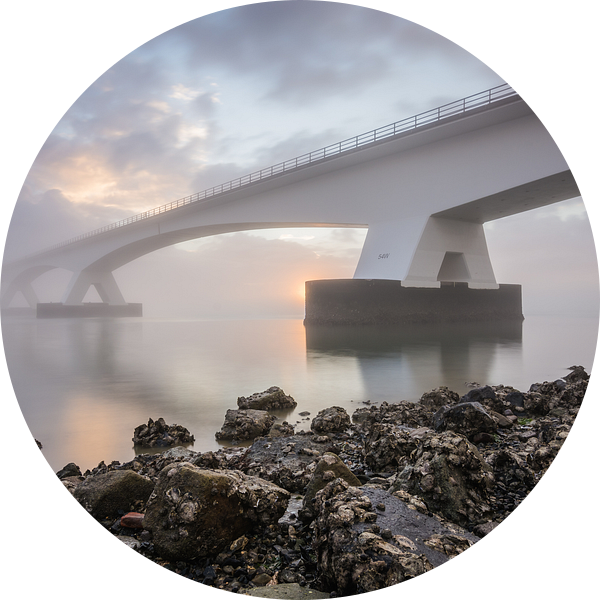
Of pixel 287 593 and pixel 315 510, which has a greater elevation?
pixel 315 510

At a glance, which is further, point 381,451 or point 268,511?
point 381,451

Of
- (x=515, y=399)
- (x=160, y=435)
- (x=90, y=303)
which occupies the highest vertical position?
(x=90, y=303)

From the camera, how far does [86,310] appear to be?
44562 millimetres

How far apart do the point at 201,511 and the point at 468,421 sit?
8.31 feet

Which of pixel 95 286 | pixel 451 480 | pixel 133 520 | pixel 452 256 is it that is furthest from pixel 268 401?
pixel 95 286

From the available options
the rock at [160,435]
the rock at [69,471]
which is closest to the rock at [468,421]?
the rock at [160,435]

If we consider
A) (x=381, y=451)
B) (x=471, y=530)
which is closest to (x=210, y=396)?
(x=381, y=451)

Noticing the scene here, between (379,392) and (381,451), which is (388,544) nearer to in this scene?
(381,451)

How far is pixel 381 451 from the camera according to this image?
3.14 metres

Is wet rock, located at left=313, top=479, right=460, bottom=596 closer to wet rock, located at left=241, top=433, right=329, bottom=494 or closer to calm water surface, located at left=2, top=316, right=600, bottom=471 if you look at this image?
wet rock, located at left=241, top=433, right=329, bottom=494

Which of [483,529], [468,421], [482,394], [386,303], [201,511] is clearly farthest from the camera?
[386,303]

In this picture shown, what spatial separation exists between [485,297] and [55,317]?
1581 inches

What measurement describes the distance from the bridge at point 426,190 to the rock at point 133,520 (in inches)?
692

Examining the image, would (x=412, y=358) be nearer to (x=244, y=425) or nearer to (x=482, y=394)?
(x=482, y=394)
